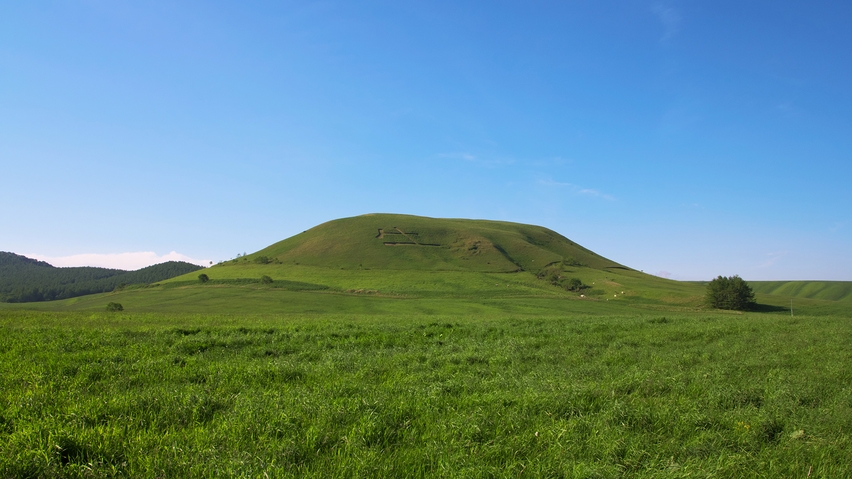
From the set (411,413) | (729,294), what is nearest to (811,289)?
(729,294)

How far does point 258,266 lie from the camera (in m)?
127

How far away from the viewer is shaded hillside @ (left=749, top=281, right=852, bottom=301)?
156325 mm

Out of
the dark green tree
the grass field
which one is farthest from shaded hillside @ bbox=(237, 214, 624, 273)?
→ the grass field

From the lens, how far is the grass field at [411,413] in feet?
16.6

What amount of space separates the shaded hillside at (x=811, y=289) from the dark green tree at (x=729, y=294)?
83.4 m

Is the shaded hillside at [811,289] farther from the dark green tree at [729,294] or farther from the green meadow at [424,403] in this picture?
the green meadow at [424,403]

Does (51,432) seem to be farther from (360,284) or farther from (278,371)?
(360,284)

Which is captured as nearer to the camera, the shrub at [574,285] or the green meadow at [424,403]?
the green meadow at [424,403]

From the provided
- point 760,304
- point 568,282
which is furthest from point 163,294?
point 760,304

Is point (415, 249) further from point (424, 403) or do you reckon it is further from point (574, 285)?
point (424, 403)

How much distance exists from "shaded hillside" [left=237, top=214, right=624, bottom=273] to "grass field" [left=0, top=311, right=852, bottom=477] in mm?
115350

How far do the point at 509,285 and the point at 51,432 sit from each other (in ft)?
333

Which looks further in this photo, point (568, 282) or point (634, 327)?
point (568, 282)

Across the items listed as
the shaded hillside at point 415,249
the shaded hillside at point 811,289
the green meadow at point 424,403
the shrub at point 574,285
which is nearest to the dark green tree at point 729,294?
the shrub at point 574,285
